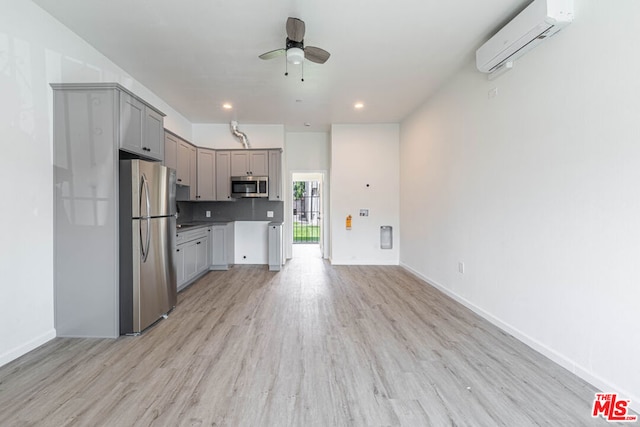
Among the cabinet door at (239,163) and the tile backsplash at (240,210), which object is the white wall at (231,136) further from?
the tile backsplash at (240,210)

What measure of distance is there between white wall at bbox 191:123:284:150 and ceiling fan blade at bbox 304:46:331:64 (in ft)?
10.6

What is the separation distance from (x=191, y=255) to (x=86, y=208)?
2.07 m

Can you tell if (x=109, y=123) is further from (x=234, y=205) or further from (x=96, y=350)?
(x=234, y=205)

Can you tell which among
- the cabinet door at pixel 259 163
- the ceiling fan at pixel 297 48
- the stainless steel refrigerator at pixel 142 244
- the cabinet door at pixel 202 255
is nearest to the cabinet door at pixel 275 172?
the cabinet door at pixel 259 163

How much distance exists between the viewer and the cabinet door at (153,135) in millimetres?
3039

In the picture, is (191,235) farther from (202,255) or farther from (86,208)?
(86,208)

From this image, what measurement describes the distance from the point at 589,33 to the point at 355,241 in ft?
15.1

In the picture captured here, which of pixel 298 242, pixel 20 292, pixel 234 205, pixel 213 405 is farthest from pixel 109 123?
pixel 298 242

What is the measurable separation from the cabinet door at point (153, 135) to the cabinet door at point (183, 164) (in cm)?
150

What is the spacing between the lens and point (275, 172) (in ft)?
18.6

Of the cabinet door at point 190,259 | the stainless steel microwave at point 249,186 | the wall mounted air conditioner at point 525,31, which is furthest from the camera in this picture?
the stainless steel microwave at point 249,186

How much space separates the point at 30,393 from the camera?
6.03ft

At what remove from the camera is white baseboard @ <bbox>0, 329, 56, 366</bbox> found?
2.14 m

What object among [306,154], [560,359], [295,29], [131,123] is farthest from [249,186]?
[560,359]
